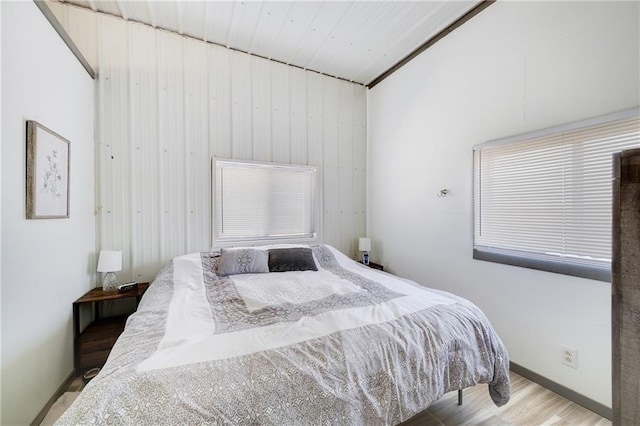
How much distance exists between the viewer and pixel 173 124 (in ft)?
8.66

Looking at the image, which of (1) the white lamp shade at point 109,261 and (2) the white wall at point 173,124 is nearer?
(1) the white lamp shade at point 109,261

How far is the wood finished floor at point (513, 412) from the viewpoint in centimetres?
155

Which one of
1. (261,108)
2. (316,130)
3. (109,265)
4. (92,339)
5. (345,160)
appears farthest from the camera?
(345,160)

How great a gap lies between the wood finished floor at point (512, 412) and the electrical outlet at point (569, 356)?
0.25 meters

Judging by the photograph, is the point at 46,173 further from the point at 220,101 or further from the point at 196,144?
the point at 220,101

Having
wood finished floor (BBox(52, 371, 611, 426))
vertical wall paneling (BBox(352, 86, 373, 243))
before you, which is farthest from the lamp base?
vertical wall paneling (BBox(352, 86, 373, 243))

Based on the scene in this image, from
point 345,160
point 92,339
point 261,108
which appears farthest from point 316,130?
point 92,339

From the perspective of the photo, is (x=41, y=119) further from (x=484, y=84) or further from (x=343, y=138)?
(x=484, y=84)

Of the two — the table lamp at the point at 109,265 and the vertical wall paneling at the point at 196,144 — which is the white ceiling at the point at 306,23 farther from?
the table lamp at the point at 109,265

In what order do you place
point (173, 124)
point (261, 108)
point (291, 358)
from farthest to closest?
point (261, 108) < point (173, 124) < point (291, 358)

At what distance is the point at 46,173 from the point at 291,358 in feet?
6.36

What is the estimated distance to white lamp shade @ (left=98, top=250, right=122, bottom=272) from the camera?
2193mm

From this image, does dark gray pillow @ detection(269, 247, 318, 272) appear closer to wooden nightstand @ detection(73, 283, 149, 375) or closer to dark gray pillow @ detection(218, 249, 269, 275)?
dark gray pillow @ detection(218, 249, 269, 275)

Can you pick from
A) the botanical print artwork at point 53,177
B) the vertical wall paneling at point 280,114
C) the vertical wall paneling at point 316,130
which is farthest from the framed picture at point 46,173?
the vertical wall paneling at point 316,130
